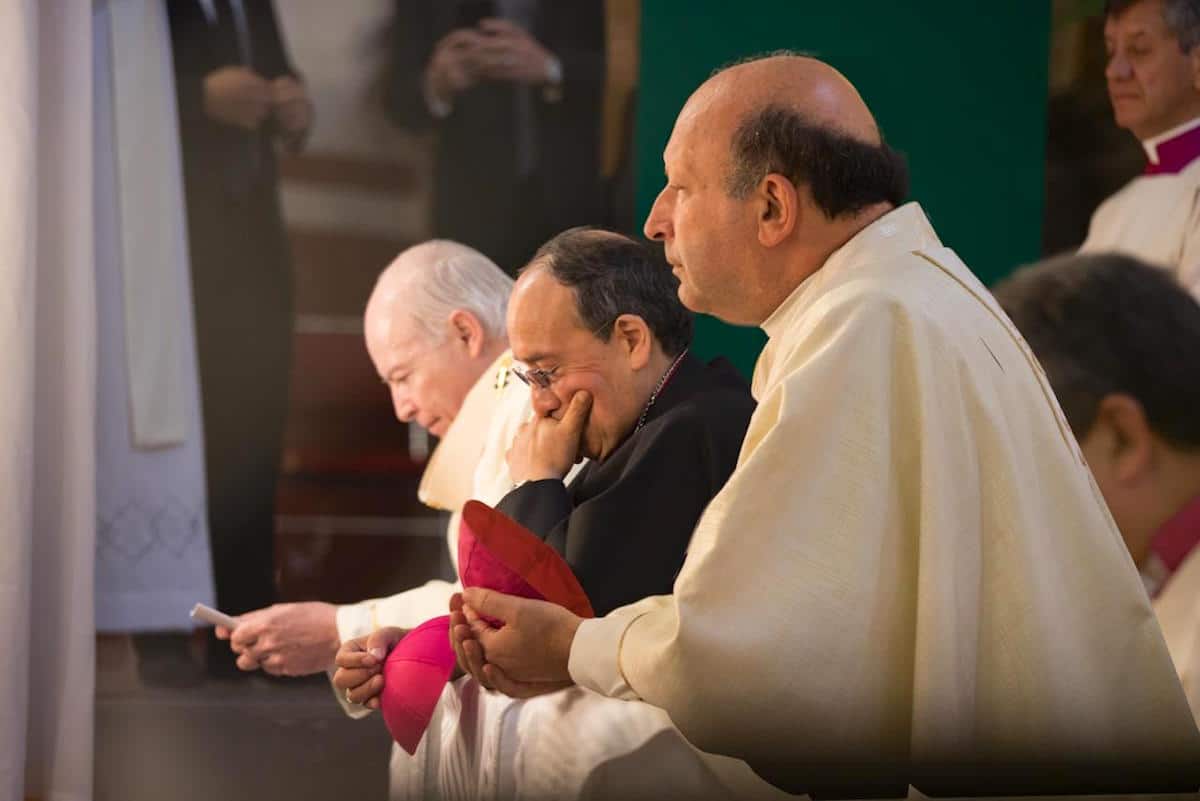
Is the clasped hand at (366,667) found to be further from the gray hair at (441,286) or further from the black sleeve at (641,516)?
the gray hair at (441,286)

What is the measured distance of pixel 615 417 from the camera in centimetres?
249

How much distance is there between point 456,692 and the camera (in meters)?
2.51

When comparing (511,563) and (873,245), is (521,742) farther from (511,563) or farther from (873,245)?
(873,245)

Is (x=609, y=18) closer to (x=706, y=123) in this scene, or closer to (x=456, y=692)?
(x=706, y=123)

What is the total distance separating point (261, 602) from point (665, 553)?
88cm

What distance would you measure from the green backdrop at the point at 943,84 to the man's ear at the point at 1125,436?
46 cm

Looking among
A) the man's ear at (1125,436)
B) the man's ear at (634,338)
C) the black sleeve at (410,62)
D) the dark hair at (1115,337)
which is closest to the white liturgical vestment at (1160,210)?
the dark hair at (1115,337)

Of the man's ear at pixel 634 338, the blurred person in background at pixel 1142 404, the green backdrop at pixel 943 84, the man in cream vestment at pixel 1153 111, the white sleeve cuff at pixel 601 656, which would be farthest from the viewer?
the man in cream vestment at pixel 1153 111

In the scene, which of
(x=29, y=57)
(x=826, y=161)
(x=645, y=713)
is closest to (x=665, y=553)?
(x=645, y=713)

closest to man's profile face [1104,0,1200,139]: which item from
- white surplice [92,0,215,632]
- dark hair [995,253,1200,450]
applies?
dark hair [995,253,1200,450]

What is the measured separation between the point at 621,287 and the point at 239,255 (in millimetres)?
798

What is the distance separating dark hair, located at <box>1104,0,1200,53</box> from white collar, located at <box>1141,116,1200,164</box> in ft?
0.51

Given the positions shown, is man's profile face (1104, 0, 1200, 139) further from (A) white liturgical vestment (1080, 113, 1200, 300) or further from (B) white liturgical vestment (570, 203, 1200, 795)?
(B) white liturgical vestment (570, 203, 1200, 795)

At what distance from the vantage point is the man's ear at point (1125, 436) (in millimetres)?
2701
